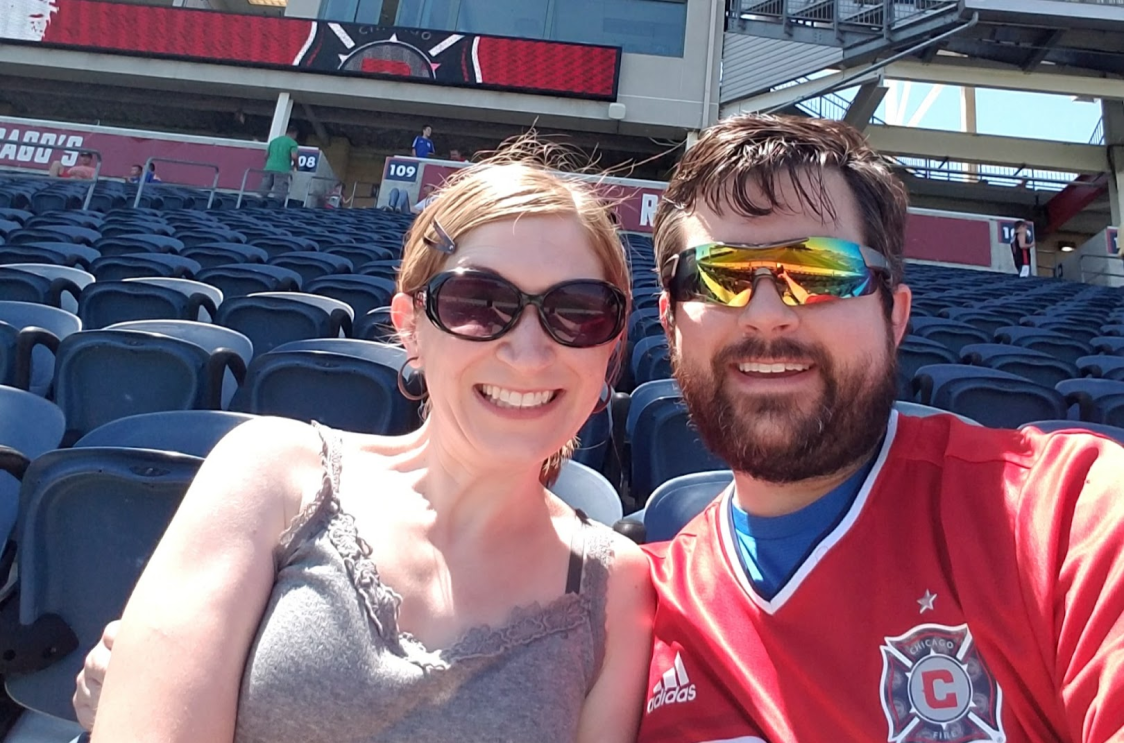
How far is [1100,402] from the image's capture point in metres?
3.26

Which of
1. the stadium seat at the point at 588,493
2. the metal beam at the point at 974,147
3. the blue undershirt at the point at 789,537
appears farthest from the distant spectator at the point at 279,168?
the metal beam at the point at 974,147

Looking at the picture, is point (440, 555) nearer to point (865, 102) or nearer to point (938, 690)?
point (938, 690)

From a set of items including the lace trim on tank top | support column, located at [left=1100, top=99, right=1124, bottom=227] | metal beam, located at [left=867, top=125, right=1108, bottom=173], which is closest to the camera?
the lace trim on tank top

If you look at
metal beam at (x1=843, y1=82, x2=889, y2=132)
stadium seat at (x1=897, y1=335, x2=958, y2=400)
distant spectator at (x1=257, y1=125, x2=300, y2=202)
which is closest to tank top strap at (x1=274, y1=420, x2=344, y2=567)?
stadium seat at (x1=897, y1=335, x2=958, y2=400)

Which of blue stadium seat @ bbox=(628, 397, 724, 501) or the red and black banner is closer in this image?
blue stadium seat @ bbox=(628, 397, 724, 501)

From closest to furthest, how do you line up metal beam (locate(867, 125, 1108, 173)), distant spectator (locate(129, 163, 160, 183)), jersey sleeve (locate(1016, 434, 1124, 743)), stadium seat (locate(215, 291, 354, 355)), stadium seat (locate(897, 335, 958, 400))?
jersey sleeve (locate(1016, 434, 1124, 743)) → stadium seat (locate(215, 291, 354, 355)) → stadium seat (locate(897, 335, 958, 400)) → distant spectator (locate(129, 163, 160, 183)) → metal beam (locate(867, 125, 1108, 173))

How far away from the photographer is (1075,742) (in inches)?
36.4

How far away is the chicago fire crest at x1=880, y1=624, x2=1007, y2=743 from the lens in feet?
3.19

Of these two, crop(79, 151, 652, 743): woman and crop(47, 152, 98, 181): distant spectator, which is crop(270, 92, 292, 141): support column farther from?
crop(79, 151, 652, 743): woman

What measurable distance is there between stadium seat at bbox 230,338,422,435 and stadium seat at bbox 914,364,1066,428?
2.46m

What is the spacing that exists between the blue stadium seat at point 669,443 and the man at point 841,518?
1.16m

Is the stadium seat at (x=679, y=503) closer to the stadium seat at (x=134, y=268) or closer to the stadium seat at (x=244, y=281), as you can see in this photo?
the stadium seat at (x=244, y=281)

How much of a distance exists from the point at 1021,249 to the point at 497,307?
49.0ft

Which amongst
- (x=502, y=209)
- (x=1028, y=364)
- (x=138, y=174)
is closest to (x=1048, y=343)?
(x=1028, y=364)
